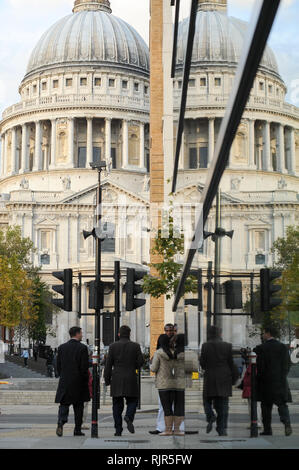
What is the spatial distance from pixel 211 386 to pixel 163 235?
77.5ft

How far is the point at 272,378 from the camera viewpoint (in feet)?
9.41

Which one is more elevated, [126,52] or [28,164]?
[126,52]

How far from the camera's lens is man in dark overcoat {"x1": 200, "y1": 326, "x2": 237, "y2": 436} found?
354 centimetres

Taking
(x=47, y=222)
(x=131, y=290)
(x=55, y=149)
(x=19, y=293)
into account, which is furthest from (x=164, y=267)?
(x=55, y=149)

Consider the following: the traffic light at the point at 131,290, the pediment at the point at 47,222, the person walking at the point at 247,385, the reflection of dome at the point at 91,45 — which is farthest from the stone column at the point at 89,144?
the person walking at the point at 247,385

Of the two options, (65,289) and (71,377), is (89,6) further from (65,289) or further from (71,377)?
(71,377)

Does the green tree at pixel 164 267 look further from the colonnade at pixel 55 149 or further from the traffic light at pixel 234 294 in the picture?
the colonnade at pixel 55 149

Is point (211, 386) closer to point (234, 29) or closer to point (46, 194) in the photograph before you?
point (234, 29)

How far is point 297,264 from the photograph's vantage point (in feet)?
8.07

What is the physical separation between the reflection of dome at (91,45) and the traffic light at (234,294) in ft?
386

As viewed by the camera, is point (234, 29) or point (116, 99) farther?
point (116, 99)

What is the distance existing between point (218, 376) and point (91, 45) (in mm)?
121154
